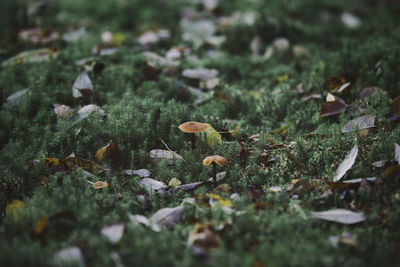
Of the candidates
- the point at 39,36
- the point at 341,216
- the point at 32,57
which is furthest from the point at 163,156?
the point at 39,36

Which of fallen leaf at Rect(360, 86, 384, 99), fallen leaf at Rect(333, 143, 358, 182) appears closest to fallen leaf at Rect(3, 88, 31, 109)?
fallen leaf at Rect(333, 143, 358, 182)

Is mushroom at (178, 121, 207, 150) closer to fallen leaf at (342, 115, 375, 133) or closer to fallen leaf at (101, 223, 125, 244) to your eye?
fallen leaf at (101, 223, 125, 244)

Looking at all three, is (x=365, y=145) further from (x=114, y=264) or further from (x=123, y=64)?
(x=123, y=64)

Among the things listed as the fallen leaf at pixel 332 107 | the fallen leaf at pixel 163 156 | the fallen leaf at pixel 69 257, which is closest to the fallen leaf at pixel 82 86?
the fallen leaf at pixel 163 156

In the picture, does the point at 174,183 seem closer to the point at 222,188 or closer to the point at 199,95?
the point at 222,188

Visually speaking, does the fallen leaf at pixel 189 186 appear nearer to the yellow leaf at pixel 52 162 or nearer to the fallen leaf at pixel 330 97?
the yellow leaf at pixel 52 162

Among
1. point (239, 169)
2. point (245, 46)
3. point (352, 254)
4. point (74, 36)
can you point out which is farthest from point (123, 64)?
point (352, 254)
